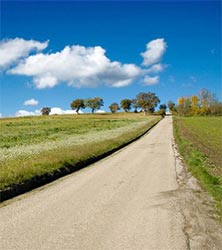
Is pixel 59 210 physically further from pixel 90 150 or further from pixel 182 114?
pixel 182 114

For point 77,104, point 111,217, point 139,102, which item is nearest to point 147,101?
point 139,102

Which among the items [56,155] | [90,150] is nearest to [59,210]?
[56,155]

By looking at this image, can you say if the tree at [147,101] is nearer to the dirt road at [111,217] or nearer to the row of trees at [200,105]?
the row of trees at [200,105]

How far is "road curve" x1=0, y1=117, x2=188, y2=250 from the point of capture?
6676 mm

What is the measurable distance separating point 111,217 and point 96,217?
0.36m

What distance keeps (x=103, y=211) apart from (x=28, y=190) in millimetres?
3871

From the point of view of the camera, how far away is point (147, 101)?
177 metres

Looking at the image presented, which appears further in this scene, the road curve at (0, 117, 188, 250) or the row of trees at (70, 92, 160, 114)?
the row of trees at (70, 92, 160, 114)

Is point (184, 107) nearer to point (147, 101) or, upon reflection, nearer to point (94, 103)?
point (147, 101)

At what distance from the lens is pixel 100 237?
22.8 ft

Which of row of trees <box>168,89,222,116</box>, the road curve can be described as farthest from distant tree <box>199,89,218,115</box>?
the road curve

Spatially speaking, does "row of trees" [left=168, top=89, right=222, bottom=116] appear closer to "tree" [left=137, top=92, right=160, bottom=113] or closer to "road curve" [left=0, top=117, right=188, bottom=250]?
"tree" [left=137, top=92, right=160, bottom=113]

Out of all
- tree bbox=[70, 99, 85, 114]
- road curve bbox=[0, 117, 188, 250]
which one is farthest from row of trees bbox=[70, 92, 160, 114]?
road curve bbox=[0, 117, 188, 250]

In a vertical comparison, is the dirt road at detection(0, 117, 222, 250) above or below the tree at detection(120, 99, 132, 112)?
below
